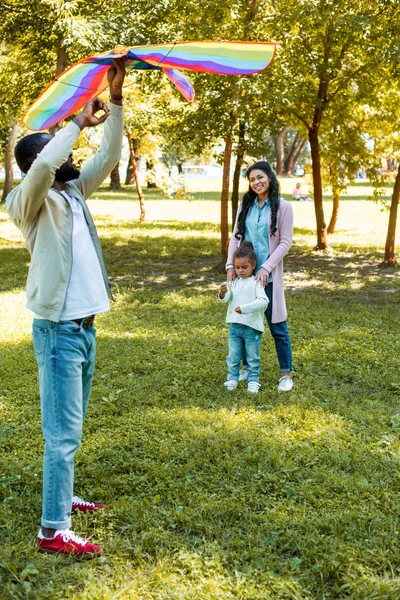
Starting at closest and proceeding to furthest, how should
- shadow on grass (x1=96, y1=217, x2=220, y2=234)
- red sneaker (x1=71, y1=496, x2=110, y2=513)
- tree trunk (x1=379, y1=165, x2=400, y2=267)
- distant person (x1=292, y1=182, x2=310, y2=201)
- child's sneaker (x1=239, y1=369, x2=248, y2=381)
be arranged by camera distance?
red sneaker (x1=71, y1=496, x2=110, y2=513) < child's sneaker (x1=239, y1=369, x2=248, y2=381) < tree trunk (x1=379, y1=165, x2=400, y2=267) < shadow on grass (x1=96, y1=217, x2=220, y2=234) < distant person (x1=292, y1=182, x2=310, y2=201)

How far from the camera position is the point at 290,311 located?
855 centimetres

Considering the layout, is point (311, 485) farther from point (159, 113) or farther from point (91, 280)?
point (159, 113)

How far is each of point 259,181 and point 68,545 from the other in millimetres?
3221

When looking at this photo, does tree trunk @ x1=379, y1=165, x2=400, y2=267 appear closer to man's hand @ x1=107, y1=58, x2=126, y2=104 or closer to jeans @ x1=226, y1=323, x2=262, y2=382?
jeans @ x1=226, y1=323, x2=262, y2=382

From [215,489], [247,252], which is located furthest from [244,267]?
[215,489]

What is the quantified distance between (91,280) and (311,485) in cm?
181

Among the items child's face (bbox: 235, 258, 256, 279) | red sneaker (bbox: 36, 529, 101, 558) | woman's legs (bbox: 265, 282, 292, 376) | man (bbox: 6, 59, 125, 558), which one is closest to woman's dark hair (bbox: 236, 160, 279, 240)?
child's face (bbox: 235, 258, 256, 279)

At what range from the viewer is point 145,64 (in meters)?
3.35

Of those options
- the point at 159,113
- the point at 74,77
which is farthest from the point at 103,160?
the point at 159,113

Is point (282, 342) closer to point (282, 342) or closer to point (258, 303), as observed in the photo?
point (282, 342)

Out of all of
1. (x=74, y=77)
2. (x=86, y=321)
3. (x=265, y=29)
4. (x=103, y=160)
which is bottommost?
(x=86, y=321)

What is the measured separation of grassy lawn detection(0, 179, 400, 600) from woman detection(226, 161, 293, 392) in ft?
1.54

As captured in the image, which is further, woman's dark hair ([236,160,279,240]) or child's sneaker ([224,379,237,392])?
child's sneaker ([224,379,237,392])

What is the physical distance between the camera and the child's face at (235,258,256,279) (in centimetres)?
541
